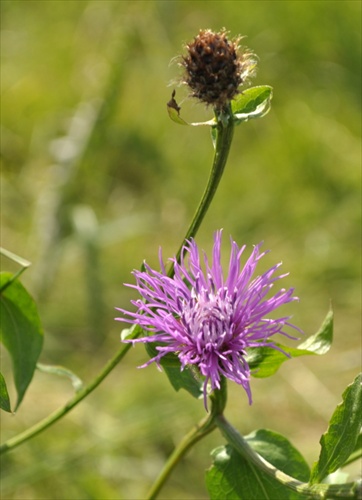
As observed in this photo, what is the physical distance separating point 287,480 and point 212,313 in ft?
0.43

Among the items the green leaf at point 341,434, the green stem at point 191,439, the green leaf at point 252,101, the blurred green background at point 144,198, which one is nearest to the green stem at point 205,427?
the green stem at point 191,439

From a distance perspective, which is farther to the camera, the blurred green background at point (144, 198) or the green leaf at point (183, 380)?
the blurred green background at point (144, 198)

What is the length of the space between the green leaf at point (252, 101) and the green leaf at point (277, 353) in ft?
0.57

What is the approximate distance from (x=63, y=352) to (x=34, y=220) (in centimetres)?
36

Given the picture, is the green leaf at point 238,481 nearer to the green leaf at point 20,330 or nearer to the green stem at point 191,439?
the green stem at point 191,439

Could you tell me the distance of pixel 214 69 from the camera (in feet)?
1.90

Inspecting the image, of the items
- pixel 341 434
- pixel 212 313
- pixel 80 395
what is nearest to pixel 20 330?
pixel 80 395

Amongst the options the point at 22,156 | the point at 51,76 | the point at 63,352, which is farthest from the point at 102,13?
the point at 63,352

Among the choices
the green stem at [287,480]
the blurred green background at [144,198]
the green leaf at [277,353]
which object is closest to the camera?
the green stem at [287,480]

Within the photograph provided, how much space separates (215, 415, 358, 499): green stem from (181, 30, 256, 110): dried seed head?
252 mm

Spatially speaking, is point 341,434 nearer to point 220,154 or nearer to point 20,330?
point 220,154

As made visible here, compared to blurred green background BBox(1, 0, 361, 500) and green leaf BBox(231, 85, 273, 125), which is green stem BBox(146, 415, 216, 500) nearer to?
green leaf BBox(231, 85, 273, 125)

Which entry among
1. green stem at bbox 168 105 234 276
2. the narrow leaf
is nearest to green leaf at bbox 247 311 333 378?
the narrow leaf

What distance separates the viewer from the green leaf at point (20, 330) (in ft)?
2.44
